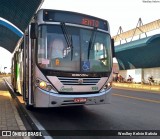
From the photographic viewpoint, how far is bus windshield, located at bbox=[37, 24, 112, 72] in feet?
28.4

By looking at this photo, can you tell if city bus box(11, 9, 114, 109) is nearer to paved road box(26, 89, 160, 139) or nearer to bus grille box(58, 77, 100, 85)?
bus grille box(58, 77, 100, 85)

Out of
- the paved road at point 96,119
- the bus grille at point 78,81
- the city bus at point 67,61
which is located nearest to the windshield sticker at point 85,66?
the city bus at point 67,61

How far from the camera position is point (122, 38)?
49.2 metres

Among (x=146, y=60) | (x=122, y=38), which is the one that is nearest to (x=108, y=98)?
(x=146, y=60)

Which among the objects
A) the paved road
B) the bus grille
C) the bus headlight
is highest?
the bus grille

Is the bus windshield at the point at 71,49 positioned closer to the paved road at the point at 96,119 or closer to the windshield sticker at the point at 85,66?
the windshield sticker at the point at 85,66

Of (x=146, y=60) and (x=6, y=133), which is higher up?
(x=146, y=60)

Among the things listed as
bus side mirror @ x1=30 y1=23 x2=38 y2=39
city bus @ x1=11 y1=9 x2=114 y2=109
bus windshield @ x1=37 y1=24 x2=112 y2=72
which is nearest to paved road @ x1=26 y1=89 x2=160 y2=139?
Result: city bus @ x1=11 y1=9 x2=114 y2=109

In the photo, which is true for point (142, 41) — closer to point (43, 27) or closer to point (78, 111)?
point (78, 111)

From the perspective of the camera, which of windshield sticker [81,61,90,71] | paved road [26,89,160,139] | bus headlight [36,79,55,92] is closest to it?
paved road [26,89,160,139]

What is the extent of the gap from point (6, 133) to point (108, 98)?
12.5 ft

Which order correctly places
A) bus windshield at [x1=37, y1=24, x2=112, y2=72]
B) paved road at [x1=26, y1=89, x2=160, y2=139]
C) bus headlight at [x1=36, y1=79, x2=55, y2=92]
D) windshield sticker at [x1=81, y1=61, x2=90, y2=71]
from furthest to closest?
windshield sticker at [x1=81, y1=61, x2=90, y2=71] < bus windshield at [x1=37, y1=24, x2=112, y2=72] < bus headlight at [x1=36, y1=79, x2=55, y2=92] < paved road at [x1=26, y1=89, x2=160, y2=139]

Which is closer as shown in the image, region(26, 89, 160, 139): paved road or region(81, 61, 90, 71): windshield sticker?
region(26, 89, 160, 139): paved road

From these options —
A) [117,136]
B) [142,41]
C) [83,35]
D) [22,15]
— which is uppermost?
[22,15]
